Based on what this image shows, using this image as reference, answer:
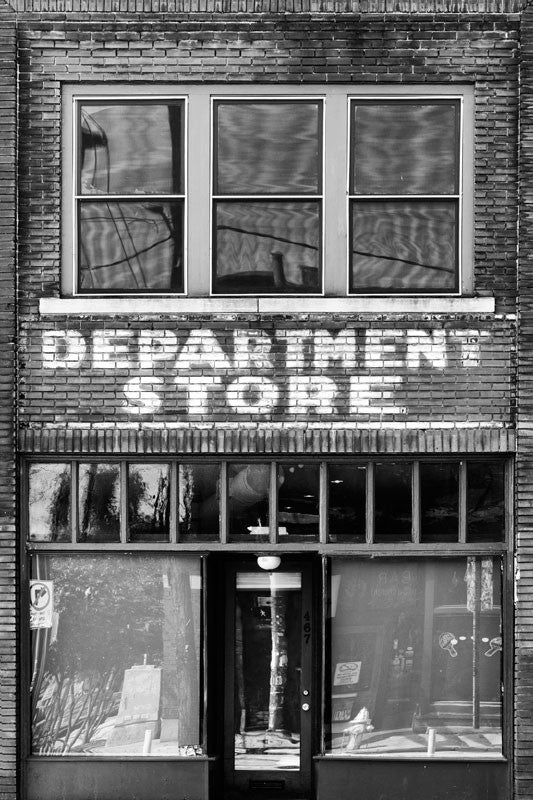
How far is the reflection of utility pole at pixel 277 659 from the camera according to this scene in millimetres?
8977

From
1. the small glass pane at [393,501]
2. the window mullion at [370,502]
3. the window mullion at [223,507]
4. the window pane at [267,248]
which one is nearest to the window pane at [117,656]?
the window mullion at [223,507]

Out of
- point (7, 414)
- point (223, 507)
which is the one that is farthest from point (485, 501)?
point (7, 414)

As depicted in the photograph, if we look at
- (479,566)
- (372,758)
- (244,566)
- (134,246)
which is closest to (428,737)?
(372,758)

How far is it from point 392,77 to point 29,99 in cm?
332

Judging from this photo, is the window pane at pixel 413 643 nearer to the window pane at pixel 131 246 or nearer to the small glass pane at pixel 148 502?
the small glass pane at pixel 148 502

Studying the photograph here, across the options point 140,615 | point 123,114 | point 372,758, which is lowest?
point 372,758

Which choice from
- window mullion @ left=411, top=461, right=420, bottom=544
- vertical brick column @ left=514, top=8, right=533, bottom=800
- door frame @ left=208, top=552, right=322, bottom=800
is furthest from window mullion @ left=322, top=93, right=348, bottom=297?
door frame @ left=208, top=552, right=322, bottom=800

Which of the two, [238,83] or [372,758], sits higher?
[238,83]

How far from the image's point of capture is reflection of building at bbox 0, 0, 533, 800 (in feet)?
28.3

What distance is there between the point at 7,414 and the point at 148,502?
1493 mm

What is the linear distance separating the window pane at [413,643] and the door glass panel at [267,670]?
1.56 feet

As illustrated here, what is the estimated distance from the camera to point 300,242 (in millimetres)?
8867

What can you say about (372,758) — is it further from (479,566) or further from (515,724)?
(479,566)

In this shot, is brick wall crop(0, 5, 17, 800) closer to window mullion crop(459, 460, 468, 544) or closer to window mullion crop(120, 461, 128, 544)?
window mullion crop(120, 461, 128, 544)
